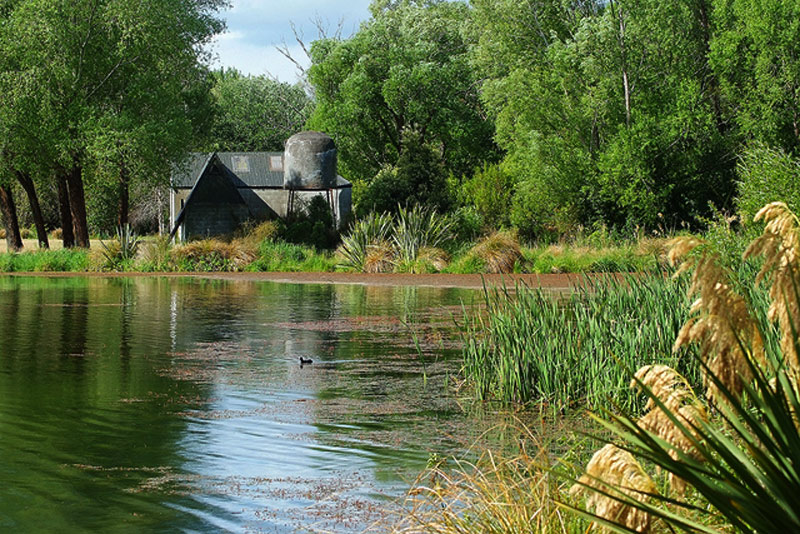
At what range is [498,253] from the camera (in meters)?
33.1

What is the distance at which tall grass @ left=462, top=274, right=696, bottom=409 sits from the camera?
1052 centimetres

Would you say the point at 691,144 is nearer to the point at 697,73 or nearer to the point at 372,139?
the point at 697,73

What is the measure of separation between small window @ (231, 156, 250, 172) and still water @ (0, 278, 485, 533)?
122ft

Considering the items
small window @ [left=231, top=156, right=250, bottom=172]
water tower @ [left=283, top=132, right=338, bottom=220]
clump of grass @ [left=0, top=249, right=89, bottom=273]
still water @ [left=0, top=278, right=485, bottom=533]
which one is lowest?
still water @ [left=0, top=278, right=485, bottom=533]

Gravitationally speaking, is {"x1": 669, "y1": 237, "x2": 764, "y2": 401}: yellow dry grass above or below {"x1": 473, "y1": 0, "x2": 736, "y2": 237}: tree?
below

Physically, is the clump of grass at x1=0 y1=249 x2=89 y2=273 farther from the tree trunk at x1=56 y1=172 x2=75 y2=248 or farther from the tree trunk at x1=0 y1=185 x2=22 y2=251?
the tree trunk at x1=0 y1=185 x2=22 y2=251

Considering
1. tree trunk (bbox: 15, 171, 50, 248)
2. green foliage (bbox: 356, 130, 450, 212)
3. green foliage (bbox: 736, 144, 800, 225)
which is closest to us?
green foliage (bbox: 736, 144, 800, 225)

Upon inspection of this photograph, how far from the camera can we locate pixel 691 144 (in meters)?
40.3

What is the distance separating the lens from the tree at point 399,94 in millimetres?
55812

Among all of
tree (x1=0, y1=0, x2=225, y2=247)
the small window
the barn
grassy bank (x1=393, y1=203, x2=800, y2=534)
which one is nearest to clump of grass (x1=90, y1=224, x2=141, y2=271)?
tree (x1=0, y1=0, x2=225, y2=247)

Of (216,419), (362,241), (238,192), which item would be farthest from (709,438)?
(238,192)

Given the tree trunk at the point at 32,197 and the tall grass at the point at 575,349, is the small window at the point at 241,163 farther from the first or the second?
the tall grass at the point at 575,349

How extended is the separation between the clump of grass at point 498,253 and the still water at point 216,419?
10.9 metres

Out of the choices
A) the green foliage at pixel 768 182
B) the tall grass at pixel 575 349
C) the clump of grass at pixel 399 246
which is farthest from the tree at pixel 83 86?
the tall grass at pixel 575 349
